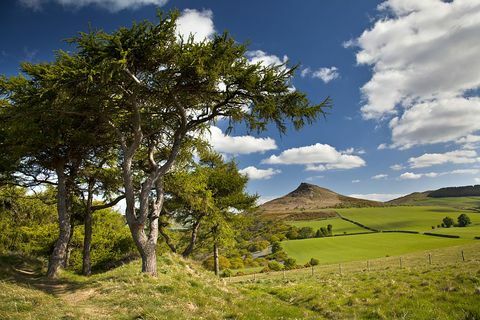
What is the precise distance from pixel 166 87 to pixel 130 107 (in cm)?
287

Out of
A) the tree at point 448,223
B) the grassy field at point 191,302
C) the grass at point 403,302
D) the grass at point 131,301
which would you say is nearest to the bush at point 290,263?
the grass at point 403,302

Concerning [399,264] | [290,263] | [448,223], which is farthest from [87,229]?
[448,223]

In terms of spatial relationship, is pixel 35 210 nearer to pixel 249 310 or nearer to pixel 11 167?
pixel 11 167

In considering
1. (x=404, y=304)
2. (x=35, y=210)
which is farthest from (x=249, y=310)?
(x=35, y=210)

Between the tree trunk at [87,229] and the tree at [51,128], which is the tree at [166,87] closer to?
the tree at [51,128]

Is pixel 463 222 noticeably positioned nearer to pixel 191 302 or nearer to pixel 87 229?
pixel 87 229

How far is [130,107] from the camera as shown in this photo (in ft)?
53.4

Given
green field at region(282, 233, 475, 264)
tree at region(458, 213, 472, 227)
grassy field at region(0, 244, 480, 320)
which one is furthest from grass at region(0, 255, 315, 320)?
tree at region(458, 213, 472, 227)

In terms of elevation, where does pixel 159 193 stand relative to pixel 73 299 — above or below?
above

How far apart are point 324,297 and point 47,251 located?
101 feet

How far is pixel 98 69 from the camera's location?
12375 millimetres

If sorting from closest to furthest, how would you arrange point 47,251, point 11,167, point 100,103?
point 100,103
point 11,167
point 47,251

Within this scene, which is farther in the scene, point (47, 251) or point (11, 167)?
point (47, 251)

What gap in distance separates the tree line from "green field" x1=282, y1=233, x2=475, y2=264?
6202 cm
